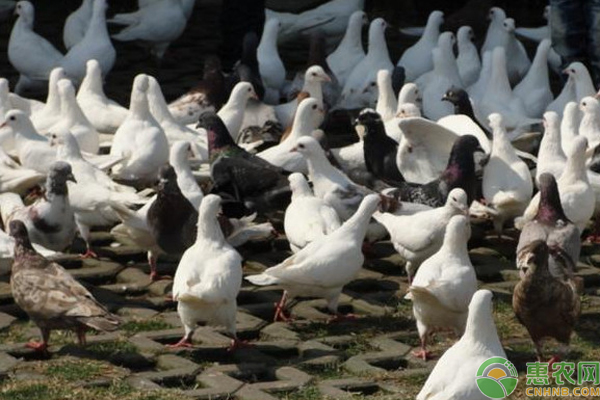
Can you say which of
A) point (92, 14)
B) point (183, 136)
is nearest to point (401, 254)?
point (183, 136)

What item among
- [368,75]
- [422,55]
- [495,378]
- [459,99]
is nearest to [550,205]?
[495,378]

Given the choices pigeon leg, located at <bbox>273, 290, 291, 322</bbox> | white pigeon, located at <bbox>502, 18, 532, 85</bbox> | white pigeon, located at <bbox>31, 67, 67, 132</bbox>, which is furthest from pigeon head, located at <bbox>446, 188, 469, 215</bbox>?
white pigeon, located at <bbox>502, 18, 532, 85</bbox>

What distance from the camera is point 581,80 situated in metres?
12.8

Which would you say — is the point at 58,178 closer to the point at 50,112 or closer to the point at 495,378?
the point at 50,112

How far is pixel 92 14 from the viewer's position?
50.2ft

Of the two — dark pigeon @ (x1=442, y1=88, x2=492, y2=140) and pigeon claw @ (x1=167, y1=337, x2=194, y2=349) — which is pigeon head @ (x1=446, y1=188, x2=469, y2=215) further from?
dark pigeon @ (x1=442, y1=88, x2=492, y2=140)

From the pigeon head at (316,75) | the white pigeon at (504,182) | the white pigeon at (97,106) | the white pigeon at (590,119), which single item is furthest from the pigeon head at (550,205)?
the white pigeon at (97,106)

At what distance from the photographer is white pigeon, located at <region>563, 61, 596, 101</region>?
12.8 meters

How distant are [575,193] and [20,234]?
3240 mm

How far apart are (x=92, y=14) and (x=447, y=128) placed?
4.93m

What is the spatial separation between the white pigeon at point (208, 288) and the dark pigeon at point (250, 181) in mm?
1870

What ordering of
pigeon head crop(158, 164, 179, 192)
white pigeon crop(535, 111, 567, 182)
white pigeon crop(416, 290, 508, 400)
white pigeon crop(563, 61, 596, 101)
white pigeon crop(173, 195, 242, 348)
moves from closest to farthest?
white pigeon crop(416, 290, 508, 400)
white pigeon crop(173, 195, 242, 348)
pigeon head crop(158, 164, 179, 192)
white pigeon crop(535, 111, 567, 182)
white pigeon crop(563, 61, 596, 101)

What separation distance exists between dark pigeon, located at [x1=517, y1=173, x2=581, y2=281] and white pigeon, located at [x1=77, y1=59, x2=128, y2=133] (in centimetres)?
390

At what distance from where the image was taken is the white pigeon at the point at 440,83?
13.1 metres
